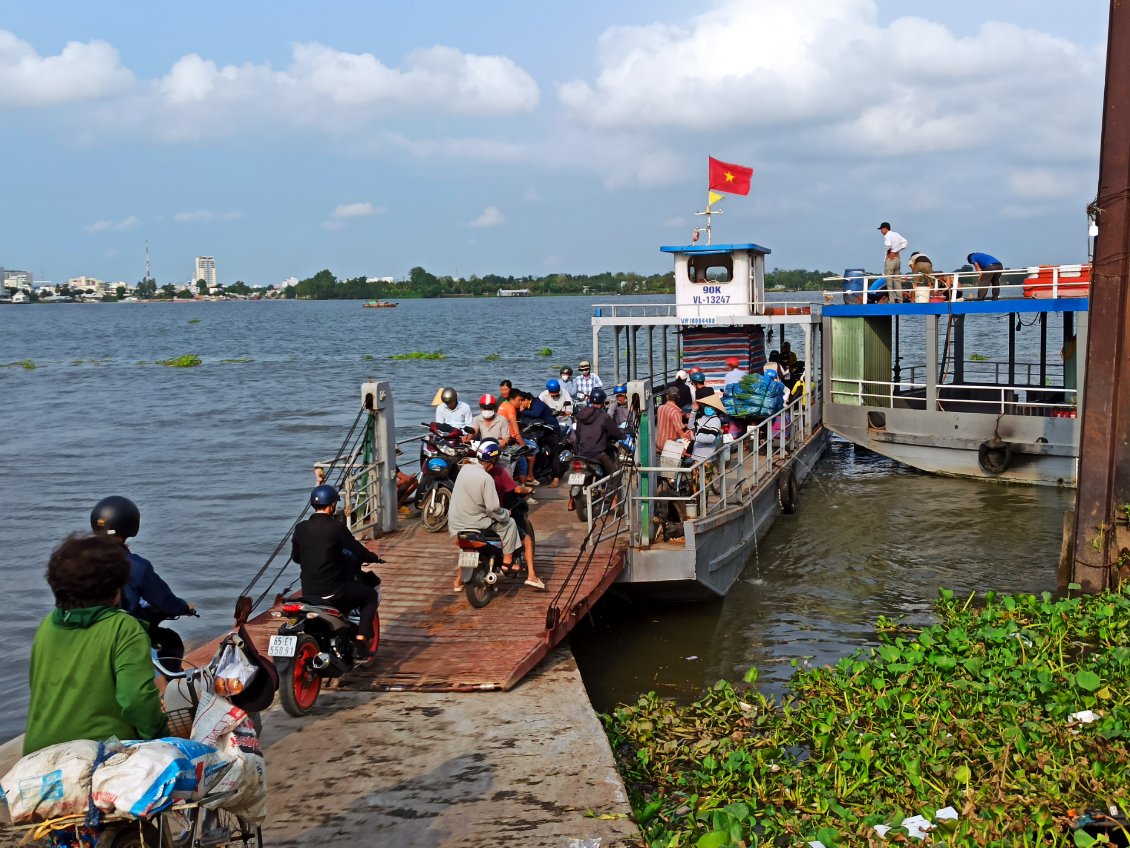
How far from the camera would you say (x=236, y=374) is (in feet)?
173

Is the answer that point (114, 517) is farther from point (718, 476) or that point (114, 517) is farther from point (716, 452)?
point (718, 476)

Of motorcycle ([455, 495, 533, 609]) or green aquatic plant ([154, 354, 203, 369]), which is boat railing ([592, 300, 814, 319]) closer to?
motorcycle ([455, 495, 533, 609])

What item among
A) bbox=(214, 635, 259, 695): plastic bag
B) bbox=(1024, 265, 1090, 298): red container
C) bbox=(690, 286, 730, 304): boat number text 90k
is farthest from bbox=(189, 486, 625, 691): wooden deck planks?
bbox=(1024, 265, 1090, 298): red container

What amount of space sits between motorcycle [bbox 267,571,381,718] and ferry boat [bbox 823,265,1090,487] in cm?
1246

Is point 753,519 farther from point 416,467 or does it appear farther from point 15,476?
point 15,476

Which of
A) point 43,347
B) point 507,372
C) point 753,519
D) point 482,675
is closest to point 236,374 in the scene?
point 507,372

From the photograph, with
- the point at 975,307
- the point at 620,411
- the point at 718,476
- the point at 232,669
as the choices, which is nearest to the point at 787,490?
the point at 620,411

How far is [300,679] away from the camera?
288 inches

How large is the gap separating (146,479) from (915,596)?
16664 millimetres

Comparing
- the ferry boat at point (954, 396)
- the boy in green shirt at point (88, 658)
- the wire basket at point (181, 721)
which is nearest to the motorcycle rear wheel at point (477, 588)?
the wire basket at point (181, 721)

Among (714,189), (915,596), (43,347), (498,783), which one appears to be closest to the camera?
(498,783)

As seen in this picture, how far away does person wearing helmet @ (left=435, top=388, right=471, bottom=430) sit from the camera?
1291 centimetres

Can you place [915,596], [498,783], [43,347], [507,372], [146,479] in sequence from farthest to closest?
[43,347], [507,372], [146,479], [915,596], [498,783]

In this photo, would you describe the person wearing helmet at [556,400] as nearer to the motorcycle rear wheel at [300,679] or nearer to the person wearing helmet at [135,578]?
the motorcycle rear wheel at [300,679]
